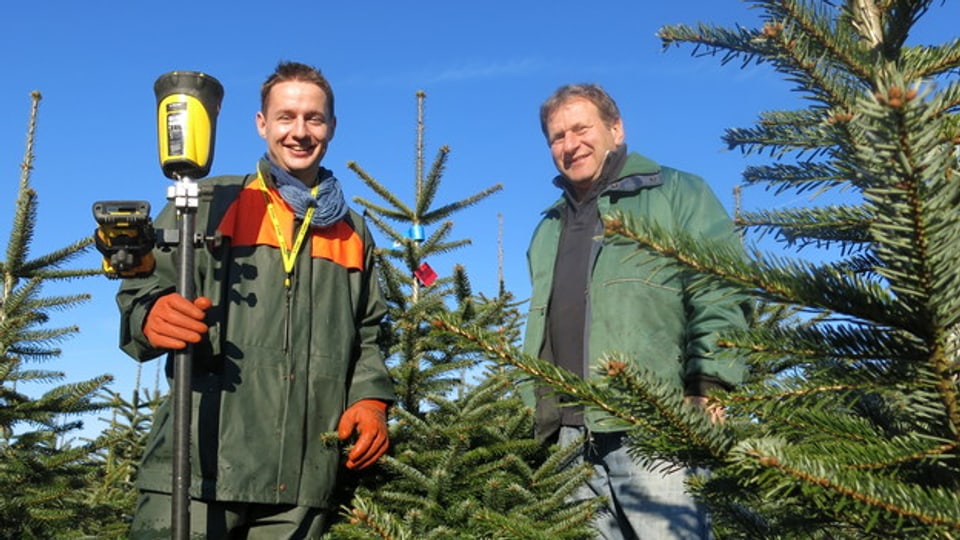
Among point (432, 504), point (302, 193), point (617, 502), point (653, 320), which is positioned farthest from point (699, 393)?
point (302, 193)

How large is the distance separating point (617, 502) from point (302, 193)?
79.6 inches

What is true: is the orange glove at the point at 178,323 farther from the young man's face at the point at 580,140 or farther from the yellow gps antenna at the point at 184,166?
the young man's face at the point at 580,140

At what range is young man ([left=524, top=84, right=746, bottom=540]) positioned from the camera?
3.49 m

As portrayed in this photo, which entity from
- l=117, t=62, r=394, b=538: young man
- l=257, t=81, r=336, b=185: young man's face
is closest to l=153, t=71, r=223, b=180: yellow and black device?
l=117, t=62, r=394, b=538: young man

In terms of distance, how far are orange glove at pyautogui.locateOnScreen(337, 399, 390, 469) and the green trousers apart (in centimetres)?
28

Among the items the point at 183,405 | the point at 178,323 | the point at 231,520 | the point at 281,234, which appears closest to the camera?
the point at 183,405

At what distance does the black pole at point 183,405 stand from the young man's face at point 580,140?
1814 mm

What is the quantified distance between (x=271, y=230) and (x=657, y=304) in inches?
70.9

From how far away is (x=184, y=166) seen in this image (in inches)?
127

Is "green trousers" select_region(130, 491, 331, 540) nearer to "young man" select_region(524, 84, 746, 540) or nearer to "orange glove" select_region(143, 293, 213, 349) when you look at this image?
"orange glove" select_region(143, 293, 213, 349)

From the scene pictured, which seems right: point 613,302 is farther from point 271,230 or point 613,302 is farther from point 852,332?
point 852,332

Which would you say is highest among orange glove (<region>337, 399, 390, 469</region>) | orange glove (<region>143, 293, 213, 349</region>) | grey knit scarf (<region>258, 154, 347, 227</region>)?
grey knit scarf (<region>258, 154, 347, 227</region>)

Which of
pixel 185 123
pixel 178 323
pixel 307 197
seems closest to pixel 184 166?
pixel 185 123

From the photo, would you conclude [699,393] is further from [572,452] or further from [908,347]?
[908,347]
